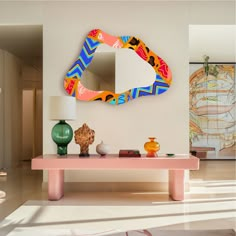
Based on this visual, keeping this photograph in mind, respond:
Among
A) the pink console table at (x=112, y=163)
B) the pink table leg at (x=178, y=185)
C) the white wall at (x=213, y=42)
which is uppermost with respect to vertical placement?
the white wall at (x=213, y=42)

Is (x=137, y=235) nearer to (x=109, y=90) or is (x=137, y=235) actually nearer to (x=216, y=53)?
(x=109, y=90)

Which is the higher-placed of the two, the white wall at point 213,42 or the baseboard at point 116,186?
the white wall at point 213,42

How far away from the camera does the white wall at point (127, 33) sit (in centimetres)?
541

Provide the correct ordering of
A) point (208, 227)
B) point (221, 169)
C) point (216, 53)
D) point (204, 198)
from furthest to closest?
point (216, 53) < point (221, 169) < point (204, 198) < point (208, 227)

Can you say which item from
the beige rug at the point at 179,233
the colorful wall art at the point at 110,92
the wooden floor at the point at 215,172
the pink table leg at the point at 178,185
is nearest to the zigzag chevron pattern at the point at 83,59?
the colorful wall art at the point at 110,92

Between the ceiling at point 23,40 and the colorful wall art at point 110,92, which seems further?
the ceiling at point 23,40

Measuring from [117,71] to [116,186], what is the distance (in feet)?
5.71

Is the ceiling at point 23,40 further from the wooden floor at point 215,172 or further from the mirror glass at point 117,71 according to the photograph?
the wooden floor at point 215,172

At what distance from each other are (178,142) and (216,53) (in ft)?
14.4

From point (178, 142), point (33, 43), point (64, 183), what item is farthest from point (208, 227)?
point (33, 43)

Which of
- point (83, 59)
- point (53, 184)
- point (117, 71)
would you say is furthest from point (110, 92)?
point (53, 184)

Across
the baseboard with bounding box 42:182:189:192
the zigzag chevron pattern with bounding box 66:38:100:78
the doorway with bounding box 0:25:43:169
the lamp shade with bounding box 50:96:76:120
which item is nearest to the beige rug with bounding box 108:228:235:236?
the lamp shade with bounding box 50:96:76:120

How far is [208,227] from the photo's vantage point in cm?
339

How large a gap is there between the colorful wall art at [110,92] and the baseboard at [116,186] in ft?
4.12
